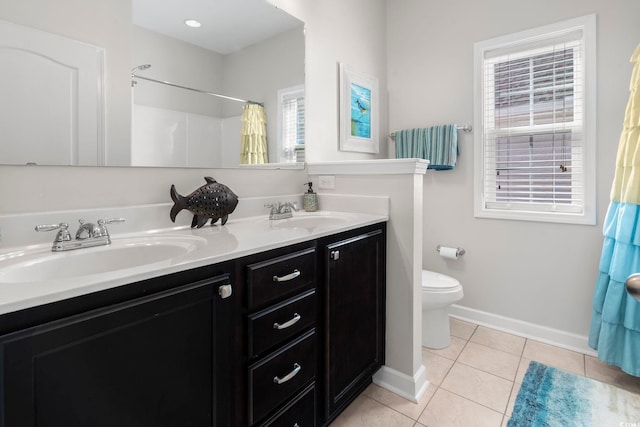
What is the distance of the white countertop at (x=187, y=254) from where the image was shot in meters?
0.67

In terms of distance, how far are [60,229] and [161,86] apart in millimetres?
717

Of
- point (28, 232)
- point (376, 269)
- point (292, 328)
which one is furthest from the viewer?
point (376, 269)

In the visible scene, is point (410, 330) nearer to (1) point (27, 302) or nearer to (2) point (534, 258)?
(2) point (534, 258)

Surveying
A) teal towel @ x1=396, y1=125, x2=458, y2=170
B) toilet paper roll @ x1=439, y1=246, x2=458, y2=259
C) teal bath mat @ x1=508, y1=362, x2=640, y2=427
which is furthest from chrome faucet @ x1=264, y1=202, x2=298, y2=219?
teal bath mat @ x1=508, y1=362, x2=640, y2=427

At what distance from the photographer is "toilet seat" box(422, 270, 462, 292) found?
210cm

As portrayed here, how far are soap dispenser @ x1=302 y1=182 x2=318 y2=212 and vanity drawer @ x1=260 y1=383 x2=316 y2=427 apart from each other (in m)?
1.01

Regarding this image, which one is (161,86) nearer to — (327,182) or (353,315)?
(327,182)

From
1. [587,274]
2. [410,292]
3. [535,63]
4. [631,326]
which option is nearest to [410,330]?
[410,292]

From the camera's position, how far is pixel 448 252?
2566mm

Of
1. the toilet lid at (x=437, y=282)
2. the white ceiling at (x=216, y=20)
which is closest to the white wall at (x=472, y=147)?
the toilet lid at (x=437, y=282)

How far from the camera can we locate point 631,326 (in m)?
1.71

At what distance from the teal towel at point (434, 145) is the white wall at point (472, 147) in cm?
12

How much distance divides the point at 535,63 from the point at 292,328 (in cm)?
238

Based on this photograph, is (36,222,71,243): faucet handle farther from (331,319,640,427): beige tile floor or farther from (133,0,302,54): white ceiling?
(331,319,640,427): beige tile floor
